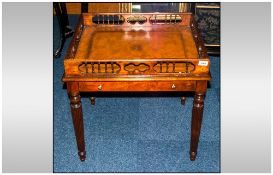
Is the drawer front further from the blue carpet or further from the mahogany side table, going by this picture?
the blue carpet

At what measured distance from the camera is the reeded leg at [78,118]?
2673mm

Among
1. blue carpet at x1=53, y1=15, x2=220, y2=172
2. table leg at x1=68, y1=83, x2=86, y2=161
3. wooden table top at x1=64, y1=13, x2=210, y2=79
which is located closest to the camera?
wooden table top at x1=64, y1=13, x2=210, y2=79

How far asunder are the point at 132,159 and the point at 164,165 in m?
0.28

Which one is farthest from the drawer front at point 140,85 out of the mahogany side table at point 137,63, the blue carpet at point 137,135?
the blue carpet at point 137,135

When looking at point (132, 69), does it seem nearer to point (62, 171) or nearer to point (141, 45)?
point (141, 45)

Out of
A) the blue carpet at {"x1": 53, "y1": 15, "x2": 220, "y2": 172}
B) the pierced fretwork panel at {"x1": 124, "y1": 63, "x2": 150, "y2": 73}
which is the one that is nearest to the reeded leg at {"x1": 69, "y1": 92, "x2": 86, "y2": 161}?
the blue carpet at {"x1": 53, "y1": 15, "x2": 220, "y2": 172}

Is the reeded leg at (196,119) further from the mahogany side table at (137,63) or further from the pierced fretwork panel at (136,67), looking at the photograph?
the pierced fretwork panel at (136,67)

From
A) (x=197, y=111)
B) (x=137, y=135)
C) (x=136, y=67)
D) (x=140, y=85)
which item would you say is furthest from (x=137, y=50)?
(x=137, y=135)

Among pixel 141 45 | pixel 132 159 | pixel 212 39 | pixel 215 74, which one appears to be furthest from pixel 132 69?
pixel 212 39

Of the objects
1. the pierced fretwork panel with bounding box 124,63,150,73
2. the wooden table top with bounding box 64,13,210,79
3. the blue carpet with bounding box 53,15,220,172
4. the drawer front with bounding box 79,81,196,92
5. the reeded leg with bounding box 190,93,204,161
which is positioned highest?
the wooden table top with bounding box 64,13,210,79

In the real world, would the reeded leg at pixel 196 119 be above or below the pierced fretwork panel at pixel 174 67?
below

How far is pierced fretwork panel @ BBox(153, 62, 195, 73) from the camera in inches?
101

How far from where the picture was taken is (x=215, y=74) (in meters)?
4.45

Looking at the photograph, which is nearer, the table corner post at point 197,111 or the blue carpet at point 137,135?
the table corner post at point 197,111
